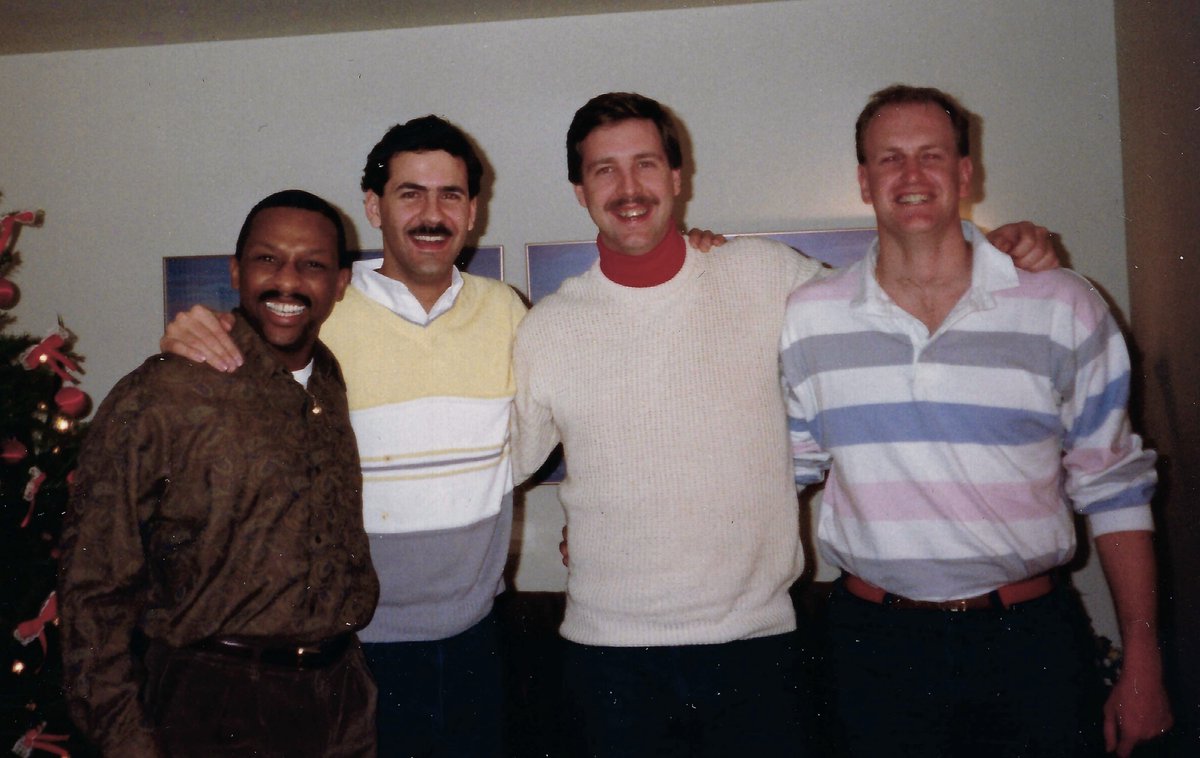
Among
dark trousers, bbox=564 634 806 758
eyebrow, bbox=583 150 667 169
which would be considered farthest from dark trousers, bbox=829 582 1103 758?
eyebrow, bbox=583 150 667 169

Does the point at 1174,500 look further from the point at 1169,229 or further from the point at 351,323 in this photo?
the point at 351,323

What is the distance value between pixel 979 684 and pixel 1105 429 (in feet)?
1.84

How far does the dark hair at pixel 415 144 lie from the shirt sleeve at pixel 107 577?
0.82 meters

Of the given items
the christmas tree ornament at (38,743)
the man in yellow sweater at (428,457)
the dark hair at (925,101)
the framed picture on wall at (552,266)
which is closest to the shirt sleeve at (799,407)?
the dark hair at (925,101)

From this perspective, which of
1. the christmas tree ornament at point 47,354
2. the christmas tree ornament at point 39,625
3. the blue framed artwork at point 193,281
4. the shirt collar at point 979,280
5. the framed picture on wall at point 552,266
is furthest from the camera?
the blue framed artwork at point 193,281

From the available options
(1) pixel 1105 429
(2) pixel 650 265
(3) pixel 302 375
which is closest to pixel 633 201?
(2) pixel 650 265

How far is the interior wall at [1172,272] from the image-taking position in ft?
7.32

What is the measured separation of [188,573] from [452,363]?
2.26ft

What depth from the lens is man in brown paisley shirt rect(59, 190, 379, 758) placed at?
1.31 meters

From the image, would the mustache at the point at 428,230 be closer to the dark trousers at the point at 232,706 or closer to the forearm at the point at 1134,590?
the dark trousers at the point at 232,706

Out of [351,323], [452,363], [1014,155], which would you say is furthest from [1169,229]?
[351,323]

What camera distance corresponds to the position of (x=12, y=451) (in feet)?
7.23

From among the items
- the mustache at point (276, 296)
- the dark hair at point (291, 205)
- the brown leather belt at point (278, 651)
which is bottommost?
the brown leather belt at point (278, 651)

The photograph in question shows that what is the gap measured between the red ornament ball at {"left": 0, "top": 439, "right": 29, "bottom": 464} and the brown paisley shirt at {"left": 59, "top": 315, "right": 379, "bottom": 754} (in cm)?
114
